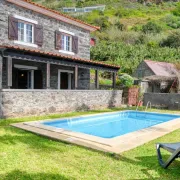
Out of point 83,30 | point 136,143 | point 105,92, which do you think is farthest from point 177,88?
point 136,143

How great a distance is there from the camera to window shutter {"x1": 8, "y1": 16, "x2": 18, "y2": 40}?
47.4 ft

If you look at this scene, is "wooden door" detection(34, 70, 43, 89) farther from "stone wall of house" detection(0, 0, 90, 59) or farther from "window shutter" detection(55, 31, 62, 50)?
"window shutter" detection(55, 31, 62, 50)

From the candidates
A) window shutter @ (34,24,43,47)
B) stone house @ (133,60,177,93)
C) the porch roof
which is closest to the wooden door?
window shutter @ (34,24,43,47)

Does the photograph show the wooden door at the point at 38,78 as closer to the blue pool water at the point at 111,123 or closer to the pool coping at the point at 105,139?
the blue pool water at the point at 111,123

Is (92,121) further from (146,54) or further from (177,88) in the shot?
(146,54)

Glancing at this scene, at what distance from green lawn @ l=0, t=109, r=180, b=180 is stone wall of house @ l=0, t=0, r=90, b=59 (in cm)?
935

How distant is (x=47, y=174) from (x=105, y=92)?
42.0 feet

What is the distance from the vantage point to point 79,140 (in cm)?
712

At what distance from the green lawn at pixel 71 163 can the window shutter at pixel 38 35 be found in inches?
403

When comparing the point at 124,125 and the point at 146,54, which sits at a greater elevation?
the point at 146,54

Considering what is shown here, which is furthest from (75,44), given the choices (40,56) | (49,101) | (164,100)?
(164,100)

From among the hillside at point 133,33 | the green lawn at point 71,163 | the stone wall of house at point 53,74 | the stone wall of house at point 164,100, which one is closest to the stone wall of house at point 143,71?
the hillside at point 133,33

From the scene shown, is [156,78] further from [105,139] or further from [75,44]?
[105,139]

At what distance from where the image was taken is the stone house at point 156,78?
23.5m
